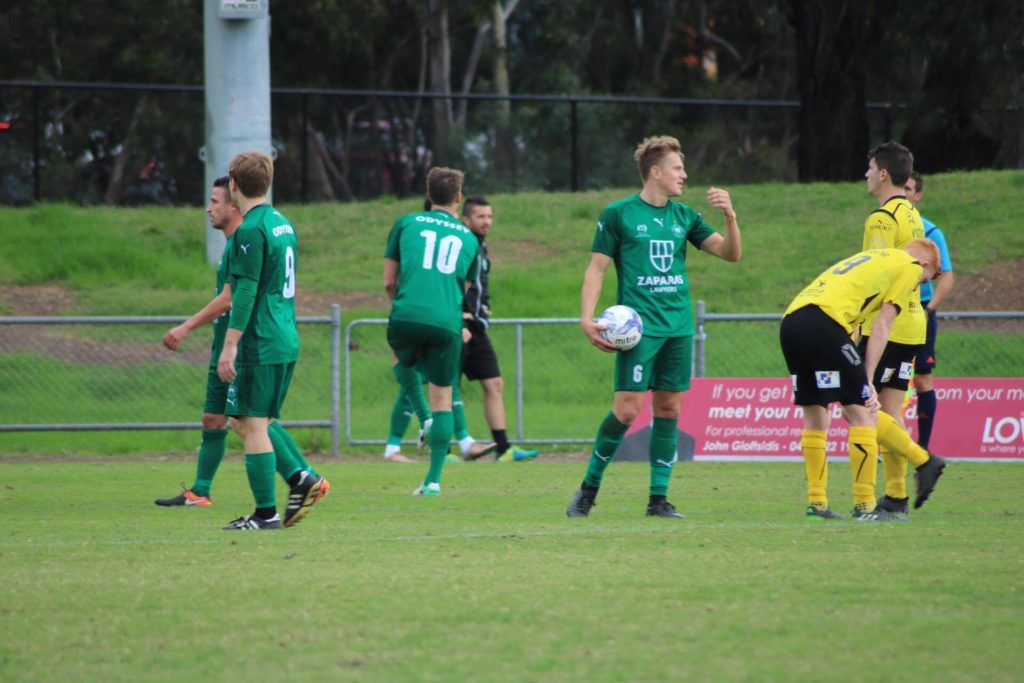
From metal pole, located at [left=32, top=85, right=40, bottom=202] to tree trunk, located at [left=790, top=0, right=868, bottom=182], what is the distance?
12.8 m

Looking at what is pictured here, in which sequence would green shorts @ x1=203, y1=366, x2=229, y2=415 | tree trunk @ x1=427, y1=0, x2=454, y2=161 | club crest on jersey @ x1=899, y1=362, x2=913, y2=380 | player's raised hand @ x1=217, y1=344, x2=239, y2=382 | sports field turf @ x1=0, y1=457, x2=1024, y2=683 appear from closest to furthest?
sports field turf @ x1=0, y1=457, x2=1024, y2=683, player's raised hand @ x1=217, y1=344, x2=239, y2=382, green shorts @ x1=203, y1=366, x2=229, y2=415, club crest on jersey @ x1=899, y1=362, x2=913, y2=380, tree trunk @ x1=427, y1=0, x2=454, y2=161

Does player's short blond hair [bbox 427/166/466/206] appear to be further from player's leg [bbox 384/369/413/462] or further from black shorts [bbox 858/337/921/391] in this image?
player's leg [bbox 384/369/413/462]

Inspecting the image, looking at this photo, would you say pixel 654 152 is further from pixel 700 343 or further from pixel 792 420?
pixel 700 343

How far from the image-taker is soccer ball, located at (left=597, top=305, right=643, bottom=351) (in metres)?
8.83

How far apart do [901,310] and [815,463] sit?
1.28 m

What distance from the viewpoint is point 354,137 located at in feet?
92.0

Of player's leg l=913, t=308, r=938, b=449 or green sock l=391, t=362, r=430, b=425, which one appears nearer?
player's leg l=913, t=308, r=938, b=449

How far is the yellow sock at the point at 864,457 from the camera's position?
8.66 metres

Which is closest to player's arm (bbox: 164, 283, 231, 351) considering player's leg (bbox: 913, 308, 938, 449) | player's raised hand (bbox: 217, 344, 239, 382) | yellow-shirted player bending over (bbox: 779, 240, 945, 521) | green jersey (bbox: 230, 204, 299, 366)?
green jersey (bbox: 230, 204, 299, 366)

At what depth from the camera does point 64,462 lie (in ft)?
47.7

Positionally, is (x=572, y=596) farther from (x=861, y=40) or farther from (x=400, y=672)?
(x=861, y=40)

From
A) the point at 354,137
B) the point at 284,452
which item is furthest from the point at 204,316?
the point at 354,137

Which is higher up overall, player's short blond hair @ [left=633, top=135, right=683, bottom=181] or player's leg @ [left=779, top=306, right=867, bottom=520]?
player's short blond hair @ [left=633, top=135, right=683, bottom=181]

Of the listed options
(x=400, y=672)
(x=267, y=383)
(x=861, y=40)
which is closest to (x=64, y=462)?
(x=267, y=383)
